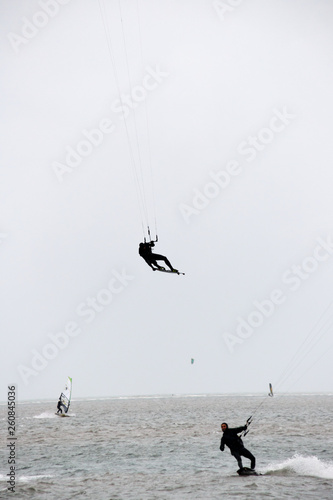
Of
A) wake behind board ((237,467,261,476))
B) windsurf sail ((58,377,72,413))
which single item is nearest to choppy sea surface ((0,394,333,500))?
wake behind board ((237,467,261,476))

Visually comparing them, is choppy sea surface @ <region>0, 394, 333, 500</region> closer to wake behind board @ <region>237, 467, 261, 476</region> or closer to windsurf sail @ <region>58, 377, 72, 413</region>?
wake behind board @ <region>237, 467, 261, 476</region>

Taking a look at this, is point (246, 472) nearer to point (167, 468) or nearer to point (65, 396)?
point (167, 468)

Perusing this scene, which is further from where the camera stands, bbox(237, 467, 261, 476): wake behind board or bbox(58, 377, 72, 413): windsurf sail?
bbox(58, 377, 72, 413): windsurf sail

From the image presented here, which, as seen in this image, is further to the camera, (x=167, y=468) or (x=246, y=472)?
(x=167, y=468)

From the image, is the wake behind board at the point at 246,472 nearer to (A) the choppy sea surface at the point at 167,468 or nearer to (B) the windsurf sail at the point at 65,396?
(A) the choppy sea surface at the point at 167,468

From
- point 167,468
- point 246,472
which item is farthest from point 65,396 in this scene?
point 246,472

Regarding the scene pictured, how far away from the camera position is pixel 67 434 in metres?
39.5

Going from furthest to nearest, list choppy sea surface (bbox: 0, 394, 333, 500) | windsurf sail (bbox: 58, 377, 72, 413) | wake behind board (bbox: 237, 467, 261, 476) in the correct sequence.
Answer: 1. windsurf sail (bbox: 58, 377, 72, 413)
2. wake behind board (bbox: 237, 467, 261, 476)
3. choppy sea surface (bbox: 0, 394, 333, 500)

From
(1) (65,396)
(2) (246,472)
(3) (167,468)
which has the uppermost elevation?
(1) (65,396)

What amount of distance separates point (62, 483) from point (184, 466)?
548 cm

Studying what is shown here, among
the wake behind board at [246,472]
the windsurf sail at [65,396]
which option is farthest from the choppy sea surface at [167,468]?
the windsurf sail at [65,396]

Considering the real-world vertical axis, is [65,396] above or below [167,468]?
above

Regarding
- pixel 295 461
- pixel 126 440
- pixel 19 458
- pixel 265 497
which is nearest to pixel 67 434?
pixel 126 440

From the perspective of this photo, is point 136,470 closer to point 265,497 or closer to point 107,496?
point 107,496
